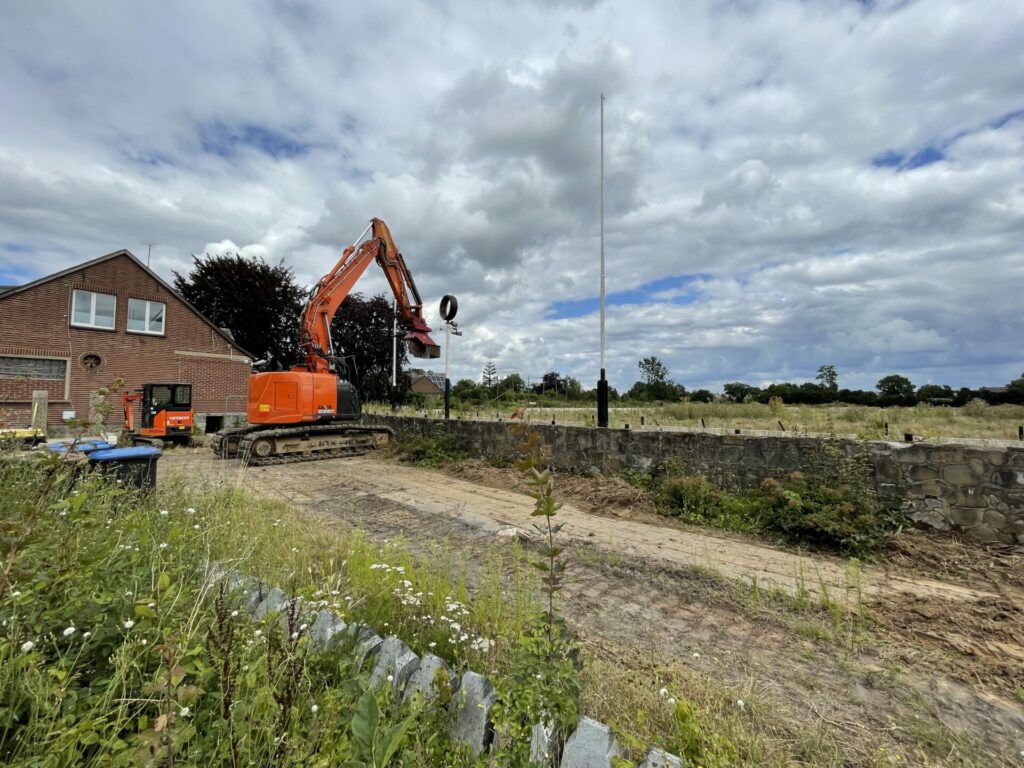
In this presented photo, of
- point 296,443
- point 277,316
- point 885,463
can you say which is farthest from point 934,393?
point 277,316

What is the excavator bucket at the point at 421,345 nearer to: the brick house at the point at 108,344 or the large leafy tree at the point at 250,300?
the brick house at the point at 108,344

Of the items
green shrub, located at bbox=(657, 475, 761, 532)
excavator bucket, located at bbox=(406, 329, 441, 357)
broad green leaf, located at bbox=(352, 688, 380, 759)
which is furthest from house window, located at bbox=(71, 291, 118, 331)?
broad green leaf, located at bbox=(352, 688, 380, 759)

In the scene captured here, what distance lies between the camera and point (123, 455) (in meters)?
5.06

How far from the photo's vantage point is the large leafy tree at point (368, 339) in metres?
28.9

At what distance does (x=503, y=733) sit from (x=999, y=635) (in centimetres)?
389

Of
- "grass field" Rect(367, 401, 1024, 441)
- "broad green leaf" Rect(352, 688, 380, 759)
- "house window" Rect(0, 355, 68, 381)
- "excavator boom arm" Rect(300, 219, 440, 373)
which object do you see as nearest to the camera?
"broad green leaf" Rect(352, 688, 380, 759)

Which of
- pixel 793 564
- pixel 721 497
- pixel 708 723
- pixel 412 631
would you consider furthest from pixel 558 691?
pixel 721 497

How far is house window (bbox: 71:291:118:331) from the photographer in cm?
1914

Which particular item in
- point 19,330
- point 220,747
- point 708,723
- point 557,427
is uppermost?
point 19,330

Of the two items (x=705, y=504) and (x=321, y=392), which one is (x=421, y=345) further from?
(x=705, y=504)

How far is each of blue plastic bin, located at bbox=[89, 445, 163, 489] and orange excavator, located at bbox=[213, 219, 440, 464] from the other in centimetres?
607

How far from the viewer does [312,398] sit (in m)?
12.1

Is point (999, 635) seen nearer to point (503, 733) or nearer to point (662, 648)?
point (662, 648)

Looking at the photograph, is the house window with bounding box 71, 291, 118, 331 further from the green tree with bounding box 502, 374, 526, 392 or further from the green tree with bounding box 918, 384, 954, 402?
the green tree with bounding box 918, 384, 954, 402
